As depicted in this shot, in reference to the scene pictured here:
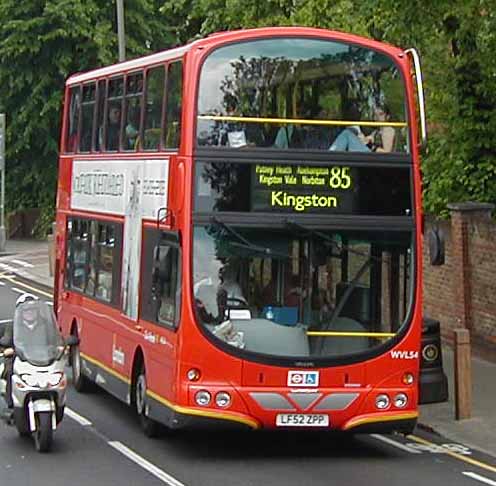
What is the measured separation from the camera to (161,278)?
14.5 m

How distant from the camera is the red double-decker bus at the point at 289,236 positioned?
1379cm

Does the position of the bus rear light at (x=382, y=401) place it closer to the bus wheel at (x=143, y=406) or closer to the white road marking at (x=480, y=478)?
the white road marking at (x=480, y=478)

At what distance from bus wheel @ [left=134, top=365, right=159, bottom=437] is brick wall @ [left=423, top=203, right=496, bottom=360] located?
298 inches

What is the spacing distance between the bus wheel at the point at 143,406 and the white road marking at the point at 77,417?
0.83 metres

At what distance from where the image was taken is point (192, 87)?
1397 cm

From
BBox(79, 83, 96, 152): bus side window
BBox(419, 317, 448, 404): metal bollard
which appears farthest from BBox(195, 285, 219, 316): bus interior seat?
BBox(79, 83, 96, 152): bus side window

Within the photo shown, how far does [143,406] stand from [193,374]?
2026mm

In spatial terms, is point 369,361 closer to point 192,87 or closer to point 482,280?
point 192,87

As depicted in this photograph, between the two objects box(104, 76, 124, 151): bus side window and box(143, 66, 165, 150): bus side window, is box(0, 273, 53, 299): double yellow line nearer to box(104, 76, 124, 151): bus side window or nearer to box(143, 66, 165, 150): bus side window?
box(104, 76, 124, 151): bus side window

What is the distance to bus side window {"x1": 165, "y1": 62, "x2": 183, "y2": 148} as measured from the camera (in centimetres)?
1436

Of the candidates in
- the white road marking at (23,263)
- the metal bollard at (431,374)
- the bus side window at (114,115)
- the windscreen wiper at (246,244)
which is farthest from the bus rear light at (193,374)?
the white road marking at (23,263)

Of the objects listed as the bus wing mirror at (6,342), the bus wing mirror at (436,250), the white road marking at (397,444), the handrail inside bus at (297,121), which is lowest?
the white road marking at (397,444)

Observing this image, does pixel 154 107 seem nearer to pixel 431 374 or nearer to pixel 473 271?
pixel 431 374

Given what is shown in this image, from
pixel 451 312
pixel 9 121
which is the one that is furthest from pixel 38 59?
pixel 451 312
